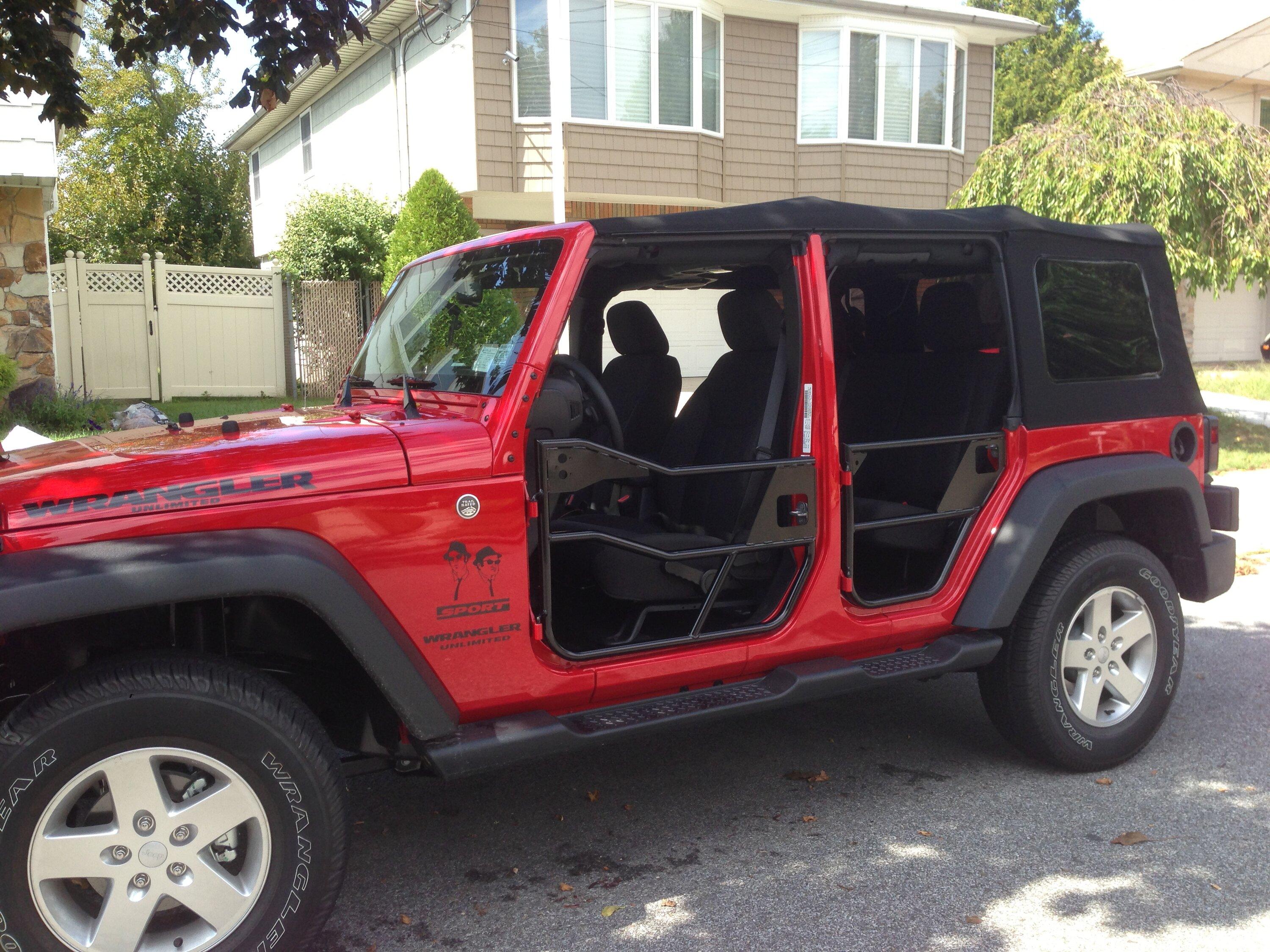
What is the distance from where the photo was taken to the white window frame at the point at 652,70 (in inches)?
665

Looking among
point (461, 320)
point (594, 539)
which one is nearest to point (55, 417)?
point (461, 320)

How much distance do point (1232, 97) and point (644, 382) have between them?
23392 mm

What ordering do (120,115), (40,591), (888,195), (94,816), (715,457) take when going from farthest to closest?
1. (120,115)
2. (888,195)
3. (715,457)
4. (94,816)
5. (40,591)

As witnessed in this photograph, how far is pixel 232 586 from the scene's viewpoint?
103 inches

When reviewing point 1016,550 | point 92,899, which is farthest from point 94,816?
point 1016,550

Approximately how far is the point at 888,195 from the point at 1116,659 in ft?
54.5

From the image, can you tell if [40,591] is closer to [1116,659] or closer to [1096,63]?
[1116,659]

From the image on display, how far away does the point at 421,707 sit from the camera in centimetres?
293

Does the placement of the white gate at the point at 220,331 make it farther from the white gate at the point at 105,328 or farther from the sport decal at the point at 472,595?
the sport decal at the point at 472,595

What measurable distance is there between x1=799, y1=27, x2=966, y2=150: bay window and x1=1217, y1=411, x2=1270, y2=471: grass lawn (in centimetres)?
811

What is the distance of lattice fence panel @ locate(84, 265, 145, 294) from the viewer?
52.1ft

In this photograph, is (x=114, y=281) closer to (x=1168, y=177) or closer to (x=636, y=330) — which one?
(x=636, y=330)

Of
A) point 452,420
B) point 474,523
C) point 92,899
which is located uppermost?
point 452,420

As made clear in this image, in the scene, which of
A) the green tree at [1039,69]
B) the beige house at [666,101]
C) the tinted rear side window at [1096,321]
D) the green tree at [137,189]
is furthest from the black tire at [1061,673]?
the green tree at [1039,69]
